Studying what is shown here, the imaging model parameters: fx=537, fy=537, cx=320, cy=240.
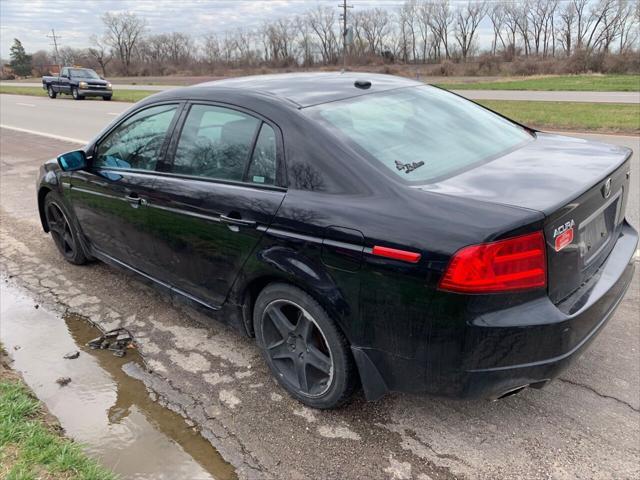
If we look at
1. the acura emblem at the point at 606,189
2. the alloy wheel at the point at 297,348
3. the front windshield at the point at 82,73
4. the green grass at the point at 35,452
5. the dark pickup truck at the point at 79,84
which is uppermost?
the front windshield at the point at 82,73

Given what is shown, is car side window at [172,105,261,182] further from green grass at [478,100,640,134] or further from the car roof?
green grass at [478,100,640,134]

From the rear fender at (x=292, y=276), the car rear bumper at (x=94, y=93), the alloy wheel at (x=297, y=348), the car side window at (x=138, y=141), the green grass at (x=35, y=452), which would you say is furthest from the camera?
the car rear bumper at (x=94, y=93)

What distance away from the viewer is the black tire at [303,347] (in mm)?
2586

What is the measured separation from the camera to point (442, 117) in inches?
125

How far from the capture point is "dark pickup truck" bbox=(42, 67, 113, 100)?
27.8 m

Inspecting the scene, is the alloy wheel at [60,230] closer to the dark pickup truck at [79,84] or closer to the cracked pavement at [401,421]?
the cracked pavement at [401,421]

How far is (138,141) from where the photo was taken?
3730 mm

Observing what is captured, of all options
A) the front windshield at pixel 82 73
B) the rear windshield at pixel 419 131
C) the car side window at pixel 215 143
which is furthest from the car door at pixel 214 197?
the front windshield at pixel 82 73

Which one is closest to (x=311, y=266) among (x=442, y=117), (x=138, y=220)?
(x=442, y=117)

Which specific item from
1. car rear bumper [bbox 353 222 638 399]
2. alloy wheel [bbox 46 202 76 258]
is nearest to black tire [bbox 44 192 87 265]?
alloy wheel [bbox 46 202 76 258]

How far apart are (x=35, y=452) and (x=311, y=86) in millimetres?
2376

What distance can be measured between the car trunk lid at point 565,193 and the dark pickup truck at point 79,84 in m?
28.7

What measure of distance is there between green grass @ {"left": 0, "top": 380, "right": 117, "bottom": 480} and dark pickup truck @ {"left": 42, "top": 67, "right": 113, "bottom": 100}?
91.9 feet

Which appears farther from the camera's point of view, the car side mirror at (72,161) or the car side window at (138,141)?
the car side mirror at (72,161)
